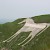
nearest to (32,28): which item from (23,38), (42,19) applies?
(23,38)

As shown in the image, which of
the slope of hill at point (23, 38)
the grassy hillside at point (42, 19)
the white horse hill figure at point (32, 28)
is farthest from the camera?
the grassy hillside at point (42, 19)

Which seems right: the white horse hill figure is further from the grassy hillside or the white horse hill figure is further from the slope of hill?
the grassy hillside

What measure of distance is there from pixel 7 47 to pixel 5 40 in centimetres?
173

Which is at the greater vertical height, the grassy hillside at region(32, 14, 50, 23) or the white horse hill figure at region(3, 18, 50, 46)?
the grassy hillside at region(32, 14, 50, 23)

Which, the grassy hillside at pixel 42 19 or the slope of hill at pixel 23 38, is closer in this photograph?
the slope of hill at pixel 23 38

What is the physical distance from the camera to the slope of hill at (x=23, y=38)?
22.6m

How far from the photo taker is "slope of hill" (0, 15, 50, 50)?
888 inches

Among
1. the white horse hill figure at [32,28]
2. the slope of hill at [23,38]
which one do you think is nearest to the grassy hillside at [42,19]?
the slope of hill at [23,38]

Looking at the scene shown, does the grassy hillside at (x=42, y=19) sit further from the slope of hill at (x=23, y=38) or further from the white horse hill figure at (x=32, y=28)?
the white horse hill figure at (x=32, y=28)

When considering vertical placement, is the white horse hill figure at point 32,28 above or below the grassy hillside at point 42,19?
below

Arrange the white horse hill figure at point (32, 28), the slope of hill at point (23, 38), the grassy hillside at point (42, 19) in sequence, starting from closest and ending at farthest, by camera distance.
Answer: the slope of hill at point (23, 38), the white horse hill figure at point (32, 28), the grassy hillside at point (42, 19)

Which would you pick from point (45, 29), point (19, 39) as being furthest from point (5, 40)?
point (45, 29)

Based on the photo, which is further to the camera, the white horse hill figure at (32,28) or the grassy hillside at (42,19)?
the grassy hillside at (42,19)

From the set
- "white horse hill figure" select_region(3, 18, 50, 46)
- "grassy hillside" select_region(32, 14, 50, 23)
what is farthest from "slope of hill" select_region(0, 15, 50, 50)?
"white horse hill figure" select_region(3, 18, 50, 46)
